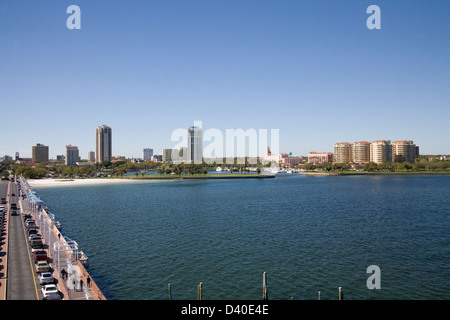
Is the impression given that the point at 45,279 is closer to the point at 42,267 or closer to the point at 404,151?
the point at 42,267

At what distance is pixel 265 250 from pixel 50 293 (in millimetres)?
16132

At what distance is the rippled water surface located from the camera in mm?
18969

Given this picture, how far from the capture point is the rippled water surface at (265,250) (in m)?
19.0

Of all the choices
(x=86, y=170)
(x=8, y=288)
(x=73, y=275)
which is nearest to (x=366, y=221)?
(x=73, y=275)

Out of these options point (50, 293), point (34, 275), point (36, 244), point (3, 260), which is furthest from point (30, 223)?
point (50, 293)

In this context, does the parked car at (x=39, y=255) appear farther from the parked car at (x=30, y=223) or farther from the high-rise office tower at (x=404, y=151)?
the high-rise office tower at (x=404, y=151)

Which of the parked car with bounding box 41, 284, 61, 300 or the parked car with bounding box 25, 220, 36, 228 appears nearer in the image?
the parked car with bounding box 41, 284, 61, 300

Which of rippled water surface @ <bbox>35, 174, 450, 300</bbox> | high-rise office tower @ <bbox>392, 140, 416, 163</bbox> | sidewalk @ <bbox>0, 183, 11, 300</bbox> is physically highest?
high-rise office tower @ <bbox>392, 140, 416, 163</bbox>

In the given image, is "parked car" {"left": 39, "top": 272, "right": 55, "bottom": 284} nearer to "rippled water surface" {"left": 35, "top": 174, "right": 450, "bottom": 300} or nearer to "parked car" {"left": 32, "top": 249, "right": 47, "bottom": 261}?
"rippled water surface" {"left": 35, "top": 174, "right": 450, "bottom": 300}

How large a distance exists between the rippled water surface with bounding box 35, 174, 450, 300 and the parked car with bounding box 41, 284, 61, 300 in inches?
121

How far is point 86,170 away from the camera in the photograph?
13925 cm

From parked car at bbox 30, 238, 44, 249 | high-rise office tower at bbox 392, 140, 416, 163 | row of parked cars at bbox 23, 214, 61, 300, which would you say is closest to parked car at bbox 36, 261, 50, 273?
row of parked cars at bbox 23, 214, 61, 300
